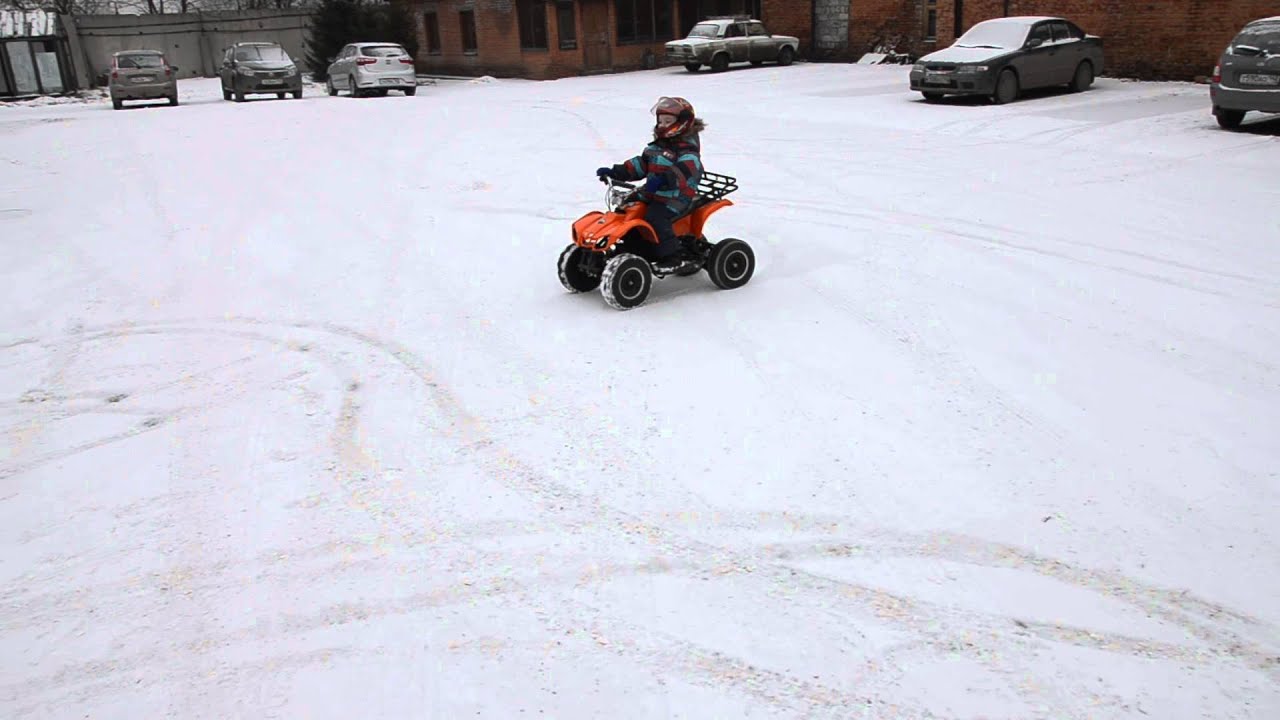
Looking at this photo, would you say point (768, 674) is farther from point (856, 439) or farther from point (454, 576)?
point (856, 439)

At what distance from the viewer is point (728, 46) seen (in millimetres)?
30531

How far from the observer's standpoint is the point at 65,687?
144 inches

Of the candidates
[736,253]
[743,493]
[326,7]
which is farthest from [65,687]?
[326,7]

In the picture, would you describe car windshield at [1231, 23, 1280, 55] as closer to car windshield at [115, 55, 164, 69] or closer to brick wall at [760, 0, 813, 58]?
brick wall at [760, 0, 813, 58]

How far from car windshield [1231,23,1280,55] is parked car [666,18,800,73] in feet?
58.2

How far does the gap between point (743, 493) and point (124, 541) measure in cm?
283

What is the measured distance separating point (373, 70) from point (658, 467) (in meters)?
25.8

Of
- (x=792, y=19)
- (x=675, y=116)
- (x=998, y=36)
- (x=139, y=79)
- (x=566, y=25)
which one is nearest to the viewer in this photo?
(x=675, y=116)

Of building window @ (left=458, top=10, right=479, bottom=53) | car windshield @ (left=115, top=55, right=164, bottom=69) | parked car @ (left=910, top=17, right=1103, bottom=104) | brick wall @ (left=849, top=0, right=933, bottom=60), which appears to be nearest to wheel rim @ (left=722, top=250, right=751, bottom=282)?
parked car @ (left=910, top=17, right=1103, bottom=104)

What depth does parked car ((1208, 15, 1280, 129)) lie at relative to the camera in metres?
13.9

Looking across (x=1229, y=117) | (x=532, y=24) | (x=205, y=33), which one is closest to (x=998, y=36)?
(x=1229, y=117)

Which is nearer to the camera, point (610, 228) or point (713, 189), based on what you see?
point (610, 228)

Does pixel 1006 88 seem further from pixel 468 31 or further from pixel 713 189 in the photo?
pixel 468 31

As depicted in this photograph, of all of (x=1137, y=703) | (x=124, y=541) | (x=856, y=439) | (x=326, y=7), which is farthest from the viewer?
(x=326, y=7)
